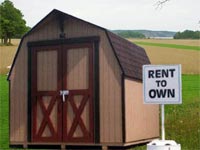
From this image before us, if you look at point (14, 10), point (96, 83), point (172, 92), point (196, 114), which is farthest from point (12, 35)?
point (172, 92)

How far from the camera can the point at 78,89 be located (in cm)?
1323

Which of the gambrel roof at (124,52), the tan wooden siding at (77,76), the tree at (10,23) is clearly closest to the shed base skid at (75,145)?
the tan wooden siding at (77,76)

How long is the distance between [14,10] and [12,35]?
6.91m

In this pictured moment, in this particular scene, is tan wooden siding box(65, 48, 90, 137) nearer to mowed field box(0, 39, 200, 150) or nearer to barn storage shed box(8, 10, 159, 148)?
barn storage shed box(8, 10, 159, 148)

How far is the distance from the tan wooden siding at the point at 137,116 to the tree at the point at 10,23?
5971 centimetres

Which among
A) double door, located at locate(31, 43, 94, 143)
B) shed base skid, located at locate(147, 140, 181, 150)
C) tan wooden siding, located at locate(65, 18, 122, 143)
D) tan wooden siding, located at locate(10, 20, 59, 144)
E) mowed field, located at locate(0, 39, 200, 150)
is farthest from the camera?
mowed field, located at locate(0, 39, 200, 150)

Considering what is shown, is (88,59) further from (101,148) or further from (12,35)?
(12,35)

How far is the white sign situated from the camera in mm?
7402

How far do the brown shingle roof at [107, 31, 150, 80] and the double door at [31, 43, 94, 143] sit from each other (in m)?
0.71

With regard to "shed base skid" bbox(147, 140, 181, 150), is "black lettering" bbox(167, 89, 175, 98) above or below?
above

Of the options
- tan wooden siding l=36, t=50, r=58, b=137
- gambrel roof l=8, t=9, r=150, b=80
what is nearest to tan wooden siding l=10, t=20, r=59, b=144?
gambrel roof l=8, t=9, r=150, b=80

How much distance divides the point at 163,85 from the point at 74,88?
6.06m

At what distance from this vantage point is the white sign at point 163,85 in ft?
24.3

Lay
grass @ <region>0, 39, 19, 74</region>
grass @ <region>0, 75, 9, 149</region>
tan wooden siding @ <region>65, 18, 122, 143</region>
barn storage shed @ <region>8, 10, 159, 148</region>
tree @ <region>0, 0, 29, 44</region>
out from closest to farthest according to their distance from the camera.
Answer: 1. tan wooden siding @ <region>65, 18, 122, 143</region>
2. barn storage shed @ <region>8, 10, 159, 148</region>
3. grass @ <region>0, 75, 9, 149</region>
4. grass @ <region>0, 39, 19, 74</region>
5. tree @ <region>0, 0, 29, 44</region>
